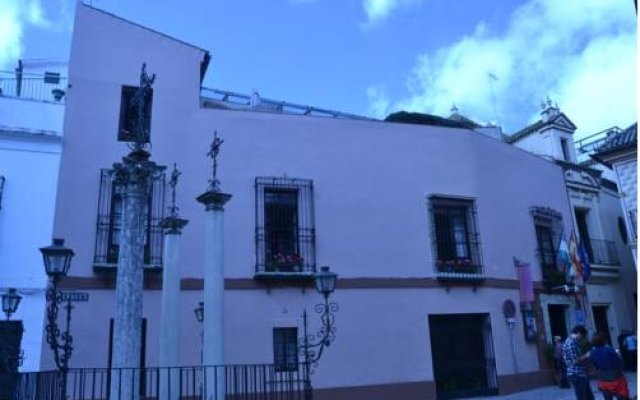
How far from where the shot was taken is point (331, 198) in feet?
52.4

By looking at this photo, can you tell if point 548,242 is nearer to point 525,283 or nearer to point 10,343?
point 525,283

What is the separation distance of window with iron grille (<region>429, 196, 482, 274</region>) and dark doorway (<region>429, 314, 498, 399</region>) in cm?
135

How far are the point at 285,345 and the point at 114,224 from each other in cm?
500

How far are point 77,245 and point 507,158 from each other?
12760 millimetres

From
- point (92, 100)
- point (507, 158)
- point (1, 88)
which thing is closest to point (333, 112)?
point (507, 158)

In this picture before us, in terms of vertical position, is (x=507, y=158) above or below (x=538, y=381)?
above

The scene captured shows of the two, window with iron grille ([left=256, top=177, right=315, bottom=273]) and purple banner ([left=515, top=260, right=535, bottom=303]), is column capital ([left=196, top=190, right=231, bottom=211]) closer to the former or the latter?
window with iron grille ([left=256, top=177, right=315, bottom=273])

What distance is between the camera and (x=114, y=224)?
46.7 ft

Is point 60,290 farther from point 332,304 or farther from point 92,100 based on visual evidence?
point 332,304

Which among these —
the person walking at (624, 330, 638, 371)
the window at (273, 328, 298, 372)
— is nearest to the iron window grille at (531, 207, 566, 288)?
the person walking at (624, 330, 638, 371)

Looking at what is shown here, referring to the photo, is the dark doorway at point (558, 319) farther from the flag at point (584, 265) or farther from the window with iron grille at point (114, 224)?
the window with iron grille at point (114, 224)

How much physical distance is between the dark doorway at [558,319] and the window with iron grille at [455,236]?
3968 mm

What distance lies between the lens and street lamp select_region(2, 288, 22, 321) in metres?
11.8

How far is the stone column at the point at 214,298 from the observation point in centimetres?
984
